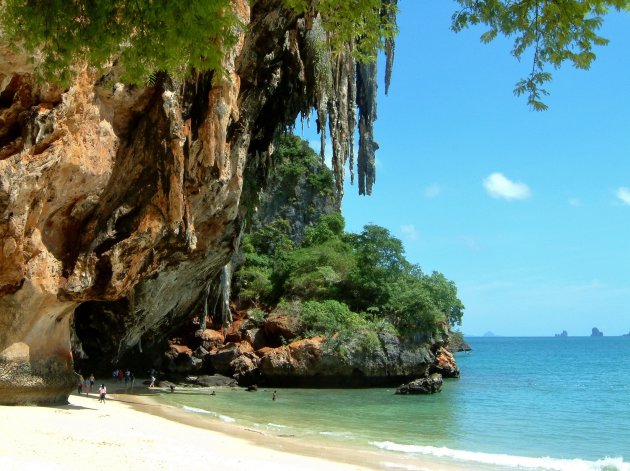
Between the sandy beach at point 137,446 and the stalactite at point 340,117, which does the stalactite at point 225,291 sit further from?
the sandy beach at point 137,446

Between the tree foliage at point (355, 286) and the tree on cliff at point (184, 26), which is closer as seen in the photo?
the tree on cliff at point (184, 26)

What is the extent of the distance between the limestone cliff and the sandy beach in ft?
6.08

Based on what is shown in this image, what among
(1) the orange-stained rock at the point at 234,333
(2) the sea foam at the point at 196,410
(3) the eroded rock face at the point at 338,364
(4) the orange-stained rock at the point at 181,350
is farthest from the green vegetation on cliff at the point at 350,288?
(2) the sea foam at the point at 196,410

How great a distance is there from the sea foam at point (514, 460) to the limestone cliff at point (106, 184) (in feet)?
25.8

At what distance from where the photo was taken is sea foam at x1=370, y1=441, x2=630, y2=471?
41.0 ft

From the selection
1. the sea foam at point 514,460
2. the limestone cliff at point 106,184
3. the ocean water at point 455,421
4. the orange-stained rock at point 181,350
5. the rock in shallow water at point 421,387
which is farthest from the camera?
the orange-stained rock at point 181,350

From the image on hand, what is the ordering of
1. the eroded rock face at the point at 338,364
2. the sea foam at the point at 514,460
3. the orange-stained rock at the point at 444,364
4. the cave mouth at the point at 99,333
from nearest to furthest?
the sea foam at the point at 514,460 → the cave mouth at the point at 99,333 → the eroded rock face at the point at 338,364 → the orange-stained rock at the point at 444,364

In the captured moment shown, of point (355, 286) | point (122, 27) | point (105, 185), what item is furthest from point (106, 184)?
point (355, 286)

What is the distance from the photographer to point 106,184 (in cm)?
1369

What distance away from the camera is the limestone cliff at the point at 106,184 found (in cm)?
1183

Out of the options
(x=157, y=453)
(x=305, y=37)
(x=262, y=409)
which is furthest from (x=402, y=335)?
(x=157, y=453)

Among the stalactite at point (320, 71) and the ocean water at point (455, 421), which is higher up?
the stalactite at point (320, 71)

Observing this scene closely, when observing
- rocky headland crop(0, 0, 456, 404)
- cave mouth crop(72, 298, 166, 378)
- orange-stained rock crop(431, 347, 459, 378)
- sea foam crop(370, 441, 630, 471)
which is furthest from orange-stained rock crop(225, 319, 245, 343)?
sea foam crop(370, 441, 630, 471)

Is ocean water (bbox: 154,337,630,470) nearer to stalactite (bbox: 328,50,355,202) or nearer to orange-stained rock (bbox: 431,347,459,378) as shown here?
orange-stained rock (bbox: 431,347,459,378)
